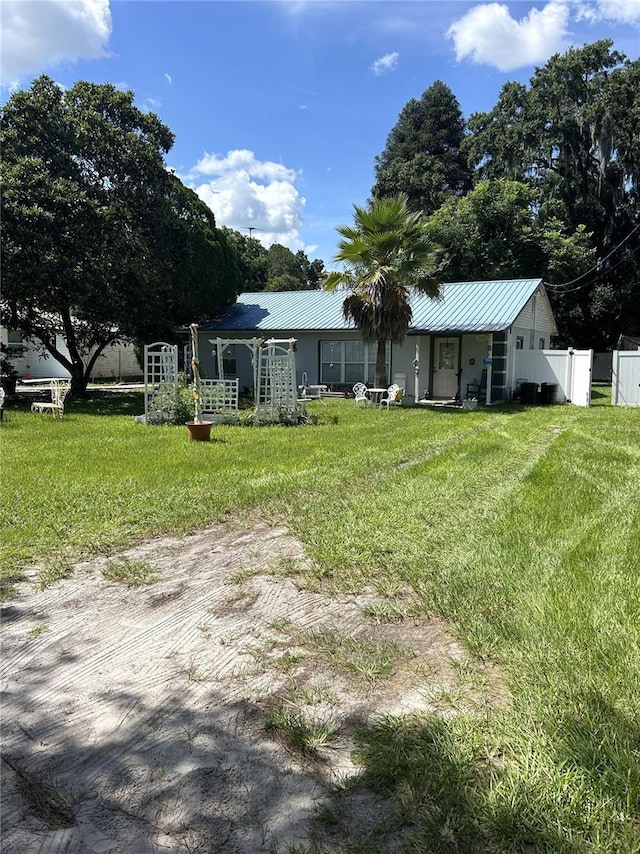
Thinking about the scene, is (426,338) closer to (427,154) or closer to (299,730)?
(299,730)

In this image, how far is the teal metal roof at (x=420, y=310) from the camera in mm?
17391

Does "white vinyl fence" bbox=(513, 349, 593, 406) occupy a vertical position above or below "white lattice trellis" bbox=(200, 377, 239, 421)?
above

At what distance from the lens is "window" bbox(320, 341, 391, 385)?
19516 mm

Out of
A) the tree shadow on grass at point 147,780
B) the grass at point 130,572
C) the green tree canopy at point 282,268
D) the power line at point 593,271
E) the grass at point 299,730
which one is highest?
the green tree canopy at point 282,268

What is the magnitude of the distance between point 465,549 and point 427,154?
35793 mm

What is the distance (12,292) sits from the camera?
15.3 m

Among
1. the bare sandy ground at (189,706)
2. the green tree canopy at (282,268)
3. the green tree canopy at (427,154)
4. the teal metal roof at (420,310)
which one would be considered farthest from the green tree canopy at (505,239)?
the bare sandy ground at (189,706)

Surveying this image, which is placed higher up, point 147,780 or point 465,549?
point 465,549

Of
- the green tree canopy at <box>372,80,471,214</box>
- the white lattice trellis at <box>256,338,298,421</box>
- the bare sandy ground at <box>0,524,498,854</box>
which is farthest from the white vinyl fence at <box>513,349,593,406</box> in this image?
the green tree canopy at <box>372,80,471,214</box>

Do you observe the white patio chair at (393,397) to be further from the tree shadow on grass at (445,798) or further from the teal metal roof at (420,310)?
the tree shadow on grass at (445,798)

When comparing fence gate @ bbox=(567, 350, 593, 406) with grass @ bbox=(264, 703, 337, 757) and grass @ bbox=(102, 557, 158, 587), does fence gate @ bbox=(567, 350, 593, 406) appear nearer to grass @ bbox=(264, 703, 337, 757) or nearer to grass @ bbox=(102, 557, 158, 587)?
grass @ bbox=(102, 557, 158, 587)

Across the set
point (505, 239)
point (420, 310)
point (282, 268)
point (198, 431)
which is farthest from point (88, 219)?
point (282, 268)

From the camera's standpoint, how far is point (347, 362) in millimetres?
19875

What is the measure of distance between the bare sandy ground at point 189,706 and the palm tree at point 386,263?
12.5 metres
